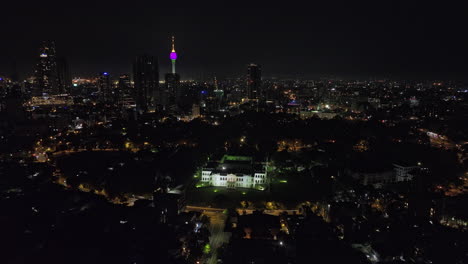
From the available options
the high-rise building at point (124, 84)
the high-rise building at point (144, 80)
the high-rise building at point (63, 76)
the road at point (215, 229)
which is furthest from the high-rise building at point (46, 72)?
the road at point (215, 229)

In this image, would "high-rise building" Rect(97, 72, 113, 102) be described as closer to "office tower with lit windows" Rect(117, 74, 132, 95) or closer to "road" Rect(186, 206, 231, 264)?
"office tower with lit windows" Rect(117, 74, 132, 95)

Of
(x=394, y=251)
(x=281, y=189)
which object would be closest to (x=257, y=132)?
(x=281, y=189)

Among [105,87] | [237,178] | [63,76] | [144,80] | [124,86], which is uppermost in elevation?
[63,76]

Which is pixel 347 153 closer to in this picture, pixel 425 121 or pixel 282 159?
pixel 282 159

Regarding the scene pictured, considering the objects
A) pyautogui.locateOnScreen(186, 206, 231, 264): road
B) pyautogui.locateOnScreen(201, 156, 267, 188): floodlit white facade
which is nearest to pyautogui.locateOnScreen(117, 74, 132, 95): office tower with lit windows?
pyautogui.locateOnScreen(201, 156, 267, 188): floodlit white facade

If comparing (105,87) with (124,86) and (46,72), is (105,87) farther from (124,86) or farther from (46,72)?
(46,72)

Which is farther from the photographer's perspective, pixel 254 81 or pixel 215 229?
pixel 254 81

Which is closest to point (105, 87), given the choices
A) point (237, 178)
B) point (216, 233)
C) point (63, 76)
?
point (63, 76)
